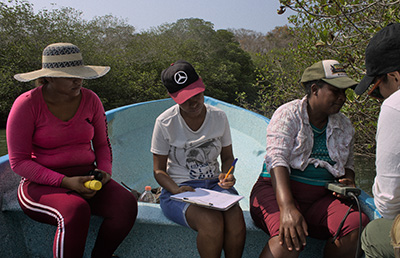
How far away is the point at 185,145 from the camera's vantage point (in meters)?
2.17

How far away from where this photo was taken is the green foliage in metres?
9.38

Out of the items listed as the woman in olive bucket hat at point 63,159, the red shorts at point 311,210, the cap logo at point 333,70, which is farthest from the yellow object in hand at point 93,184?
the cap logo at point 333,70

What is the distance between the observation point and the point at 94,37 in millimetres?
12117

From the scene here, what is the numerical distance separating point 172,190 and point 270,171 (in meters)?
0.55

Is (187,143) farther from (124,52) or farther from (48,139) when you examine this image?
(124,52)

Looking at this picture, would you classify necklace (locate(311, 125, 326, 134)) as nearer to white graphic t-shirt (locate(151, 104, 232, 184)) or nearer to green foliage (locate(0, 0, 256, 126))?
white graphic t-shirt (locate(151, 104, 232, 184))

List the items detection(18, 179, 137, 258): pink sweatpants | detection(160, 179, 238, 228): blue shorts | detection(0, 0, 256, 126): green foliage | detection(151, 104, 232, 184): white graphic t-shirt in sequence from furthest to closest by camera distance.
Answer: detection(0, 0, 256, 126): green foliage
detection(151, 104, 232, 184): white graphic t-shirt
detection(160, 179, 238, 228): blue shorts
detection(18, 179, 137, 258): pink sweatpants

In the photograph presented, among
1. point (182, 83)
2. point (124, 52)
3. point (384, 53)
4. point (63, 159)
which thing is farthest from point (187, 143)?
point (124, 52)

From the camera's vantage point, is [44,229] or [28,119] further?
[44,229]

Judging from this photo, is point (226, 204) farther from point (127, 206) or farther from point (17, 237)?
point (17, 237)

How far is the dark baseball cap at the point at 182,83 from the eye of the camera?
2.06 metres

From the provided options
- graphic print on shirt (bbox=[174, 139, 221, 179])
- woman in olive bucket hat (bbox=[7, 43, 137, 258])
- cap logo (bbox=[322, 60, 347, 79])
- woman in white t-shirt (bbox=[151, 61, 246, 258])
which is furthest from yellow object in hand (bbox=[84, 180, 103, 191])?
cap logo (bbox=[322, 60, 347, 79])

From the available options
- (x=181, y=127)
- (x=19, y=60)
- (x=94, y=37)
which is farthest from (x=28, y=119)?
(x=94, y=37)

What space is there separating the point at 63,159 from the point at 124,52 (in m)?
11.7
